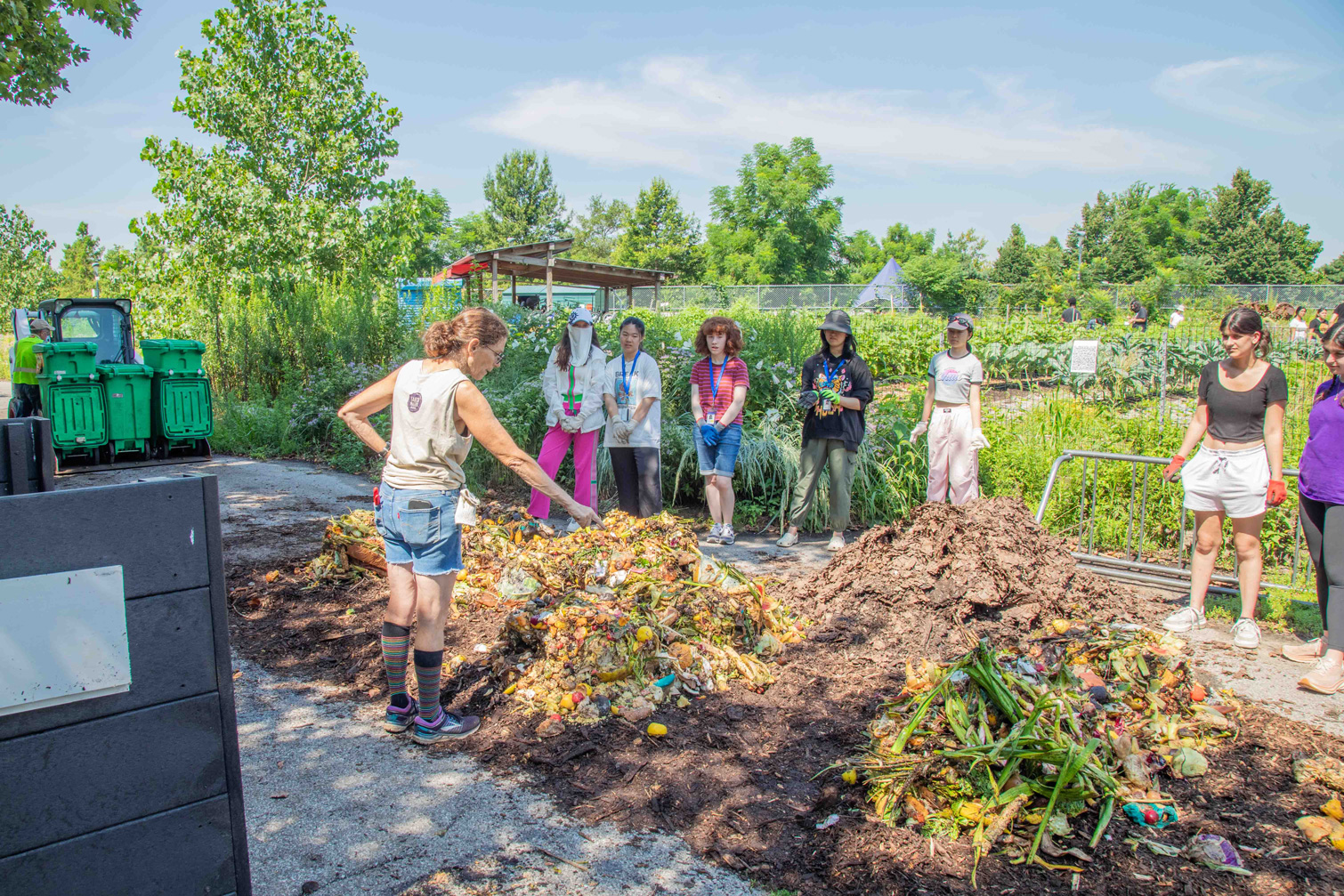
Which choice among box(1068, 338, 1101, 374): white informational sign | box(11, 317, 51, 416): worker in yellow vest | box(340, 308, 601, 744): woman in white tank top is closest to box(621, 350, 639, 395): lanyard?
box(340, 308, 601, 744): woman in white tank top

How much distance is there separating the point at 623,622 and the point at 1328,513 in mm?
3657

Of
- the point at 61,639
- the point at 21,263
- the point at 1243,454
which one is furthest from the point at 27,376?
the point at 21,263

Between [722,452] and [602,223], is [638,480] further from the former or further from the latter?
[602,223]

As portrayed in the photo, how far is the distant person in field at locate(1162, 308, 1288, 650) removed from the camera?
4.57 m

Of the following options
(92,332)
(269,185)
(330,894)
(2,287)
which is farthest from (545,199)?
(330,894)

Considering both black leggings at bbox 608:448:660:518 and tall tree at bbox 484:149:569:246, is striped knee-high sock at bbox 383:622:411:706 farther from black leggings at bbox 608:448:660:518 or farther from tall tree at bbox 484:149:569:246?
tall tree at bbox 484:149:569:246

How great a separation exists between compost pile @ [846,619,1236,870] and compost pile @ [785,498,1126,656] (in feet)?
2.95

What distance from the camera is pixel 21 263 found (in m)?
38.0

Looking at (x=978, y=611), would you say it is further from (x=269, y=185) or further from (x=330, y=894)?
(x=269, y=185)

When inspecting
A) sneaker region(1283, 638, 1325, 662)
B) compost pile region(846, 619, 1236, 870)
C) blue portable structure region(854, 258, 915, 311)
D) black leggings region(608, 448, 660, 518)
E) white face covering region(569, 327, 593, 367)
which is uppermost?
blue portable structure region(854, 258, 915, 311)

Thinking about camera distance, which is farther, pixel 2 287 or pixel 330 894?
pixel 2 287

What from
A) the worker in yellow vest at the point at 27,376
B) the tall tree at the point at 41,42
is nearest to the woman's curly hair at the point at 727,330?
the tall tree at the point at 41,42

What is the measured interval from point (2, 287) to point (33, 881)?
45.4m

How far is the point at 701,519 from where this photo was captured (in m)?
7.54
